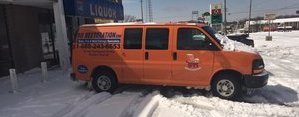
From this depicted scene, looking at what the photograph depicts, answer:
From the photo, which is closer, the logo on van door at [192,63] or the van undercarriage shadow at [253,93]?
the van undercarriage shadow at [253,93]

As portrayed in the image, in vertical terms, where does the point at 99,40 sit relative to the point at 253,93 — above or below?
above

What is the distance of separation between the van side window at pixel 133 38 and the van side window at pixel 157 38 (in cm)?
23

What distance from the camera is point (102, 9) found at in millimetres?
22766

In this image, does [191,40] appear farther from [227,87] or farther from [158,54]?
[227,87]

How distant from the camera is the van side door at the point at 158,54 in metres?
9.66

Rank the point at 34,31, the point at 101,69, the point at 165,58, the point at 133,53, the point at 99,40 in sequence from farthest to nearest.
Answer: the point at 34,31 → the point at 101,69 → the point at 99,40 → the point at 133,53 → the point at 165,58

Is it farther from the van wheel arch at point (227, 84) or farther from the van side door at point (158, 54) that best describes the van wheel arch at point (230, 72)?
the van side door at point (158, 54)

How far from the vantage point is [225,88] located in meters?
9.23

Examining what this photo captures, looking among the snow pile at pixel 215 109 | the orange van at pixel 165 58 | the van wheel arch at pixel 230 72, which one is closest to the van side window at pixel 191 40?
the orange van at pixel 165 58

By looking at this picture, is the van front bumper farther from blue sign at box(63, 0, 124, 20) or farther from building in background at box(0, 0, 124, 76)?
blue sign at box(63, 0, 124, 20)

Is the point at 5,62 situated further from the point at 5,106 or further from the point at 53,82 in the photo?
the point at 5,106

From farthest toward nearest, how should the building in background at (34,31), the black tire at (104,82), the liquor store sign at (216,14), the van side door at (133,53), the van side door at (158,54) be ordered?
1. the liquor store sign at (216,14)
2. the building in background at (34,31)
3. the black tire at (104,82)
4. the van side door at (133,53)
5. the van side door at (158,54)

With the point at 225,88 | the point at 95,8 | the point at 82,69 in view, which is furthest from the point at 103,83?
the point at 95,8

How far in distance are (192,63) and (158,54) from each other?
37.3 inches
